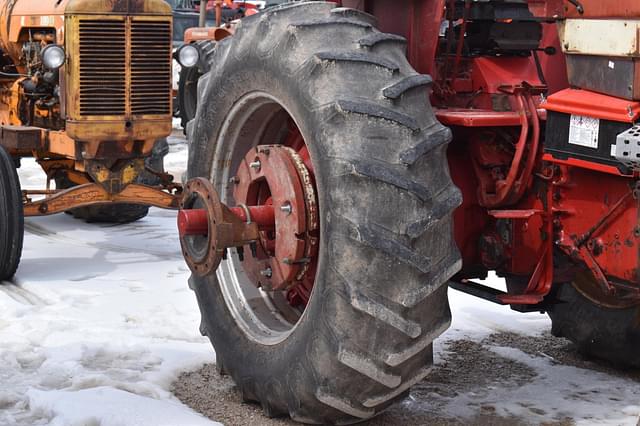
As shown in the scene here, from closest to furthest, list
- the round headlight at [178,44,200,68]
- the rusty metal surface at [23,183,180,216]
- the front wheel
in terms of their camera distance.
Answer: the rusty metal surface at [23,183,180,216]
the round headlight at [178,44,200,68]
the front wheel

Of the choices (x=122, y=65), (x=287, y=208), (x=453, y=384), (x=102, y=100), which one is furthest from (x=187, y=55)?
(x=287, y=208)

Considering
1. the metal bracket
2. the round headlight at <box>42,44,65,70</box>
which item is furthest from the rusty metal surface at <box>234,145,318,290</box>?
the round headlight at <box>42,44,65,70</box>

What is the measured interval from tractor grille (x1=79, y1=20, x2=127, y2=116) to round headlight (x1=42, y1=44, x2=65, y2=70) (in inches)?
5.5

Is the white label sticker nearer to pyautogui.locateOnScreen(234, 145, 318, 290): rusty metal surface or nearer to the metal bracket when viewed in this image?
the metal bracket

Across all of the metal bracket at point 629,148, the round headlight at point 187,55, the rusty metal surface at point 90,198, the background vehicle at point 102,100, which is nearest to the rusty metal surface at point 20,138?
the background vehicle at point 102,100

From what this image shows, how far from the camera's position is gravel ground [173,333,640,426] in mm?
4047

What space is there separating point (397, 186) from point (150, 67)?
14.8 ft

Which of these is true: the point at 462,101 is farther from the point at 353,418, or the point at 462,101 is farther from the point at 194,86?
the point at 194,86

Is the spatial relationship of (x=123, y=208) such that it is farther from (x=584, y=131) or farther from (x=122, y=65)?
(x=584, y=131)

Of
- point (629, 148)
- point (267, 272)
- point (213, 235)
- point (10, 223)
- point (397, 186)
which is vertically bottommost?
point (10, 223)

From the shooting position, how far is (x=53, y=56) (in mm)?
7121

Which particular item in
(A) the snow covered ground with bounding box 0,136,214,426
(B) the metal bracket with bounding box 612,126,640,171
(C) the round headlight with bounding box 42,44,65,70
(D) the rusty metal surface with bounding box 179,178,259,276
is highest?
(C) the round headlight with bounding box 42,44,65,70

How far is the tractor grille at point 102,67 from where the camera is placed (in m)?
7.23

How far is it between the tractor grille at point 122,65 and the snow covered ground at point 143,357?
105cm
